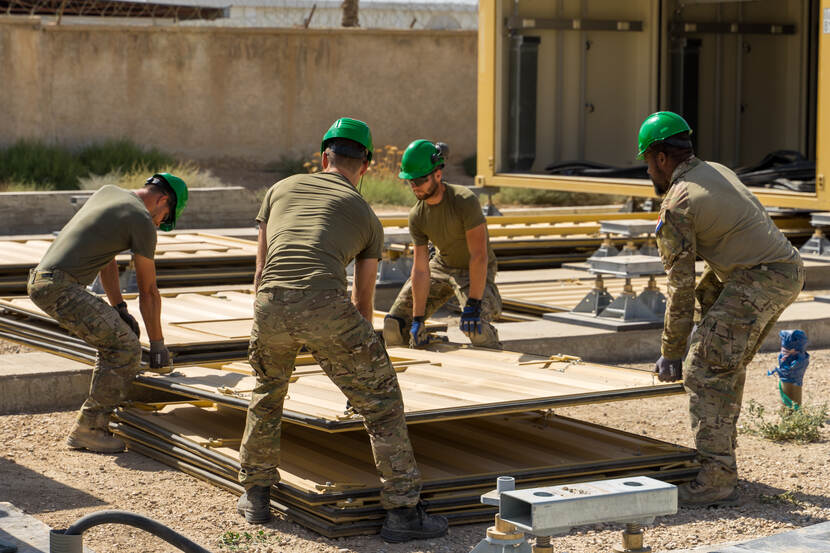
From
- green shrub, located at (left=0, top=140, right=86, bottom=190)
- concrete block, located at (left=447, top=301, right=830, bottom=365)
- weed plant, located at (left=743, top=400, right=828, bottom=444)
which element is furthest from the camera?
green shrub, located at (left=0, top=140, right=86, bottom=190)

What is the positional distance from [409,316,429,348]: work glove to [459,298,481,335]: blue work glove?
0.28m

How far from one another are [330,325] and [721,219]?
190cm

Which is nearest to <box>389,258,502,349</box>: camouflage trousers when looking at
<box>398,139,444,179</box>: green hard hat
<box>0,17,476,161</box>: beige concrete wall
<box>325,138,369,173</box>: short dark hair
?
<box>398,139,444,179</box>: green hard hat

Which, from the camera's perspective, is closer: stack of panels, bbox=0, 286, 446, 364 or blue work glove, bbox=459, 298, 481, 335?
blue work glove, bbox=459, 298, 481, 335

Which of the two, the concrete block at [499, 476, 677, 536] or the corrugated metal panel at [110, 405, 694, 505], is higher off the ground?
the concrete block at [499, 476, 677, 536]

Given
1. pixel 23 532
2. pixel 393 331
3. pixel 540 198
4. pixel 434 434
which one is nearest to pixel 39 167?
pixel 540 198

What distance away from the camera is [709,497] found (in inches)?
242

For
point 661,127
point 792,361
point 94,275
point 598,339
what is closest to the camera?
point 661,127

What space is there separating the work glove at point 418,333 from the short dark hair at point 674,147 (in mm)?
2201

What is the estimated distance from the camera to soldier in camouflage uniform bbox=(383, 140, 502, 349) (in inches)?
294

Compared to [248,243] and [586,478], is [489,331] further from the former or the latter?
[248,243]

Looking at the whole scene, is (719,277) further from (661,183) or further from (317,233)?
(317,233)

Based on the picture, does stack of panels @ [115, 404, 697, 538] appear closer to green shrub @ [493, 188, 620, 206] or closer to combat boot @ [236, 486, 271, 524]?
combat boot @ [236, 486, 271, 524]

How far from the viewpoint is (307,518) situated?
5695 millimetres
